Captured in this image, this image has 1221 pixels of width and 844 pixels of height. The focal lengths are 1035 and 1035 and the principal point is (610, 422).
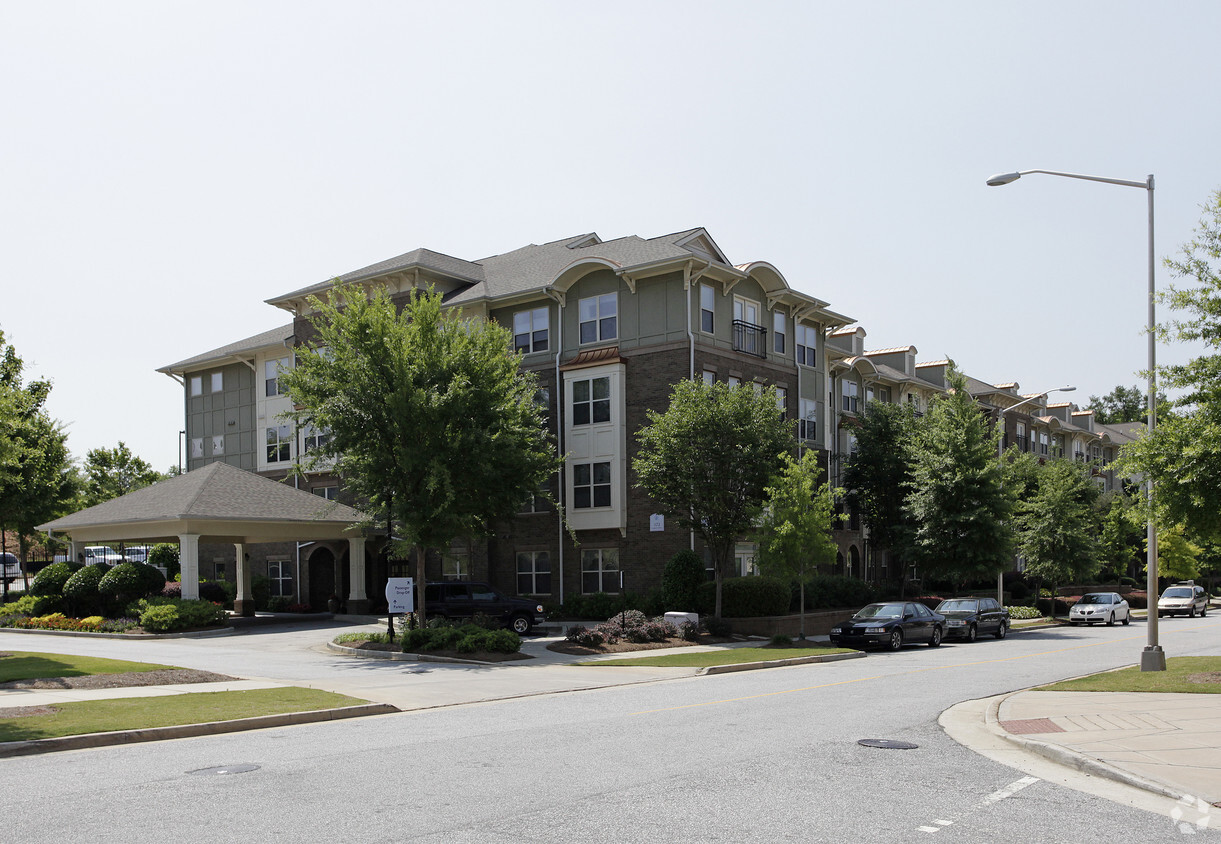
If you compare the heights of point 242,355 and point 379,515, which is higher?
point 242,355

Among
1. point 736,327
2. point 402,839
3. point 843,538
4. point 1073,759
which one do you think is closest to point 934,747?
point 1073,759

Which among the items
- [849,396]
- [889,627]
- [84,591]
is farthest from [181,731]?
[849,396]

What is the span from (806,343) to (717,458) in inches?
487

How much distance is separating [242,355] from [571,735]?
40.0m

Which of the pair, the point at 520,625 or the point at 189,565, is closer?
the point at 520,625

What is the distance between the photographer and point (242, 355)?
4791cm

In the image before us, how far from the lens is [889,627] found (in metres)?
28.5

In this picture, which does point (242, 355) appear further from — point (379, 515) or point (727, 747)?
point (727, 747)

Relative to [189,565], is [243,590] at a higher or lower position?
lower

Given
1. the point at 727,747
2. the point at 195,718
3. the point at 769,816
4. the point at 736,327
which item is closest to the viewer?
the point at 769,816

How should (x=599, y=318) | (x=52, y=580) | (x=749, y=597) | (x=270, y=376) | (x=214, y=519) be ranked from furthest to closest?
(x=270, y=376)
(x=599, y=318)
(x=52, y=580)
(x=214, y=519)
(x=749, y=597)

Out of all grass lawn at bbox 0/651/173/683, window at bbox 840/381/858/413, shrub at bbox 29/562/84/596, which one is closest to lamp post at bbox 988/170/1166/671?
grass lawn at bbox 0/651/173/683

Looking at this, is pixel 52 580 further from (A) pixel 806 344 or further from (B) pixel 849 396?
(B) pixel 849 396

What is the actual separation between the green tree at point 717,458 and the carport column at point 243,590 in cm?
1847
